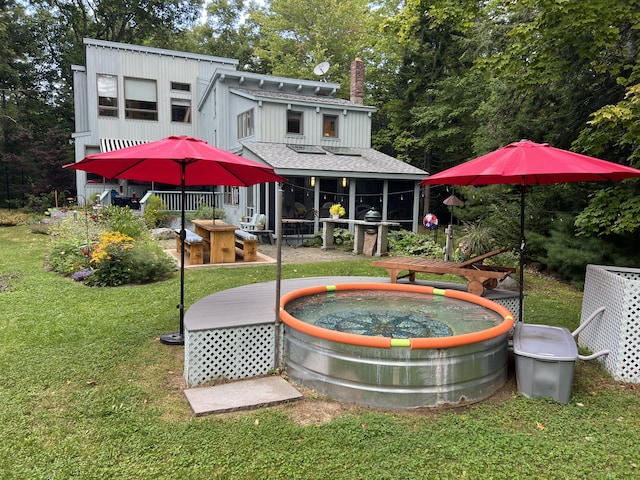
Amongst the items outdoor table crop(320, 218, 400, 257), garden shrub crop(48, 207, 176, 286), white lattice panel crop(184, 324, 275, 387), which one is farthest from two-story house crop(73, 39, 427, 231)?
white lattice panel crop(184, 324, 275, 387)

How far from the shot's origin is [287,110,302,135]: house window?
52.6ft

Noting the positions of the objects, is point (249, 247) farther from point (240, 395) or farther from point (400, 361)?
point (400, 361)

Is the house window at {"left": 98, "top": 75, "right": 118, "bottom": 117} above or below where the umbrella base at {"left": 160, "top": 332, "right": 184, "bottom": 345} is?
above

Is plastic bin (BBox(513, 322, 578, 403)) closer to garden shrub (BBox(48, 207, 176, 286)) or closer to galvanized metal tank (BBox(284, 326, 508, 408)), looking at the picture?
galvanized metal tank (BBox(284, 326, 508, 408))

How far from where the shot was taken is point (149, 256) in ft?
27.2

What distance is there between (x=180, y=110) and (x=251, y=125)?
20.8 ft

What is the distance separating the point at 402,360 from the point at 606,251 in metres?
6.40

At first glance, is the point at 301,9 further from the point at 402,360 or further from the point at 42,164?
the point at 402,360

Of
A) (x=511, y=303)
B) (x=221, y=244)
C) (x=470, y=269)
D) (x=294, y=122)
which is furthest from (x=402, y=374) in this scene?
(x=294, y=122)

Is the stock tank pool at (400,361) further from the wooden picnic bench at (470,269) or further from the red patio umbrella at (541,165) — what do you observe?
the red patio umbrella at (541,165)

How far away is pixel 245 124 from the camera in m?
16.5

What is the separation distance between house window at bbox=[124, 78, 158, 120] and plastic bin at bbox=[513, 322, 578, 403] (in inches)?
764

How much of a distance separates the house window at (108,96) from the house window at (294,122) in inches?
329

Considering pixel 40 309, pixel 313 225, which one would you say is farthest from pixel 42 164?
pixel 40 309
